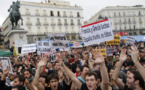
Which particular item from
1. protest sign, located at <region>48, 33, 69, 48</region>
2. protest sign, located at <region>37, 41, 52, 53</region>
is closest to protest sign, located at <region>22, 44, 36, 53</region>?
protest sign, located at <region>37, 41, 52, 53</region>

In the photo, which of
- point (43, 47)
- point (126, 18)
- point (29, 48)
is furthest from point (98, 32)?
point (126, 18)

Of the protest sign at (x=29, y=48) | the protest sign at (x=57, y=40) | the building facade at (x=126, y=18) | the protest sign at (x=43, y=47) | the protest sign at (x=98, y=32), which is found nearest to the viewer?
the protest sign at (x=98, y=32)

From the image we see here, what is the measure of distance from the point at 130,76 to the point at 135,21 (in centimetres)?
6585

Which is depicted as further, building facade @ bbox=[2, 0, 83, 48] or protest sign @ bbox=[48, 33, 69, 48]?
building facade @ bbox=[2, 0, 83, 48]

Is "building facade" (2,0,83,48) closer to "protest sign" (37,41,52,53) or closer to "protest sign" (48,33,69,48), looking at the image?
"protest sign" (37,41,52,53)

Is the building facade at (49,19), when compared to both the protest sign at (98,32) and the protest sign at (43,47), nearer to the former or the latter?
the protest sign at (43,47)

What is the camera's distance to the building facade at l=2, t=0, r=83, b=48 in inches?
1836

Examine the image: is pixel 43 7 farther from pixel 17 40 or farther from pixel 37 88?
pixel 37 88

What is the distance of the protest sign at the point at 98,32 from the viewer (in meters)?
5.84

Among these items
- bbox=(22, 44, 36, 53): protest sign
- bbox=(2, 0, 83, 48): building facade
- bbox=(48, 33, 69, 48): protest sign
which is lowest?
bbox=(22, 44, 36, 53): protest sign

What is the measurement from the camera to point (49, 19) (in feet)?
164

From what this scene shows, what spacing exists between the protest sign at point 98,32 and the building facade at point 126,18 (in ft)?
185

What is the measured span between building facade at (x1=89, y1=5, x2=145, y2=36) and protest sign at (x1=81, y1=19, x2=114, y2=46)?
5631 centimetres

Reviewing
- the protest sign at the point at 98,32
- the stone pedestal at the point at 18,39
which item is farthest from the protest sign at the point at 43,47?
the stone pedestal at the point at 18,39
